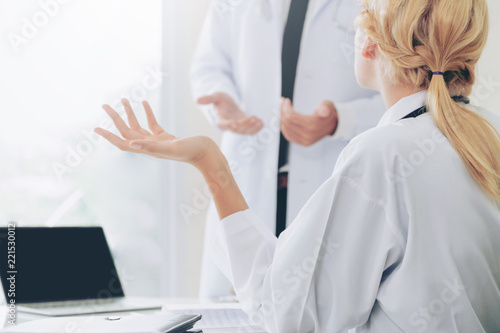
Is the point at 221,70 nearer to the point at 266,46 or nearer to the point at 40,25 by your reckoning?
the point at 266,46

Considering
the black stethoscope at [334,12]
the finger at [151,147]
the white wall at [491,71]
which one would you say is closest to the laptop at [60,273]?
the finger at [151,147]

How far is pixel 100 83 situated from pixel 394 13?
1866mm

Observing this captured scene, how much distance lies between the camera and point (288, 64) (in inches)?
79.3

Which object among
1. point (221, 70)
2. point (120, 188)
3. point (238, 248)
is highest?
point (221, 70)

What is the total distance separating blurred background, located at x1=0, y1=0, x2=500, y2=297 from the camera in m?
2.32

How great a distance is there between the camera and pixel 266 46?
6.32 feet

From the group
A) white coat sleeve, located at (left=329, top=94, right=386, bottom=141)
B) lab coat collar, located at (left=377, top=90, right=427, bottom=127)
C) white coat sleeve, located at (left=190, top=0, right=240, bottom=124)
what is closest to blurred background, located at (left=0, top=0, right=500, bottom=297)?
white coat sleeve, located at (left=190, top=0, right=240, bottom=124)

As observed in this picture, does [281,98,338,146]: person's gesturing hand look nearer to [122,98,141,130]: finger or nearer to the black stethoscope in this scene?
the black stethoscope

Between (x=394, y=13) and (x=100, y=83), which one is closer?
(x=394, y=13)

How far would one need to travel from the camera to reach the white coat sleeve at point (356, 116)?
179 cm

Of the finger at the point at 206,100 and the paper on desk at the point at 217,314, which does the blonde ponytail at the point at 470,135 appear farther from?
the finger at the point at 206,100

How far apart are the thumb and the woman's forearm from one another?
2.70ft

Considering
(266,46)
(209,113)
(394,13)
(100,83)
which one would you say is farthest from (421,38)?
(100,83)

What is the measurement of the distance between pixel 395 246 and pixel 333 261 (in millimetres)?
104
